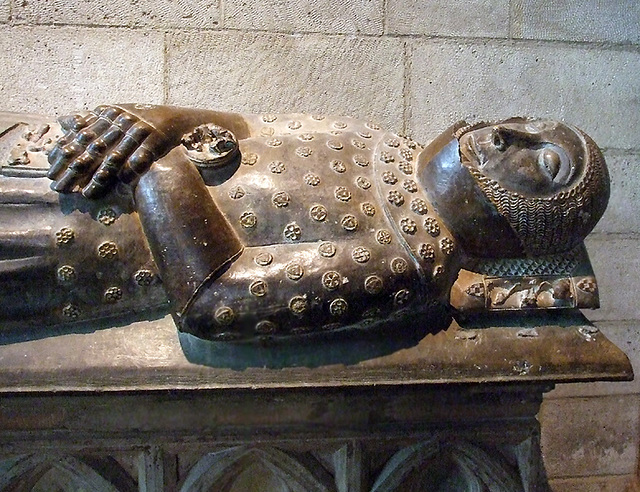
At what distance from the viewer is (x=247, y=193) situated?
110 centimetres

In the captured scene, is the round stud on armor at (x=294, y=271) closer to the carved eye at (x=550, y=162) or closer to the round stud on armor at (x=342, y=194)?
the round stud on armor at (x=342, y=194)

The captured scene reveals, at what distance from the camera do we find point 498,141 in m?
1.10

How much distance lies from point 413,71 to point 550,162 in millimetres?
809

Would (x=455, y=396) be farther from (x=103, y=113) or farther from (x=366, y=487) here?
(x=103, y=113)

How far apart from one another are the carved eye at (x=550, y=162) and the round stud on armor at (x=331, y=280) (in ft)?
1.53

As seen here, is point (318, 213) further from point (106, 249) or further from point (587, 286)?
point (587, 286)

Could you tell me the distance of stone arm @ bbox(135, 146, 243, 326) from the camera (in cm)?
101

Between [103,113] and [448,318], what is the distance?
0.83m

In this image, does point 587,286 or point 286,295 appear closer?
point 286,295

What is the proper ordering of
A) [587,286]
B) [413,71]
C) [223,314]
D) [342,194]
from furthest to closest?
[413,71] < [587,286] < [342,194] < [223,314]

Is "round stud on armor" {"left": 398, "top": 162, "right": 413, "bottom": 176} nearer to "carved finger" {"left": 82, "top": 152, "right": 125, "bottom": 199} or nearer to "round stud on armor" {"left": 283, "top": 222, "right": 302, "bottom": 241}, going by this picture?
"round stud on armor" {"left": 283, "top": 222, "right": 302, "bottom": 241}

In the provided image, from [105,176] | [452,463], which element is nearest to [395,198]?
[105,176]

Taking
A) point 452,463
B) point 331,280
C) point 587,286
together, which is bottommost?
point 452,463

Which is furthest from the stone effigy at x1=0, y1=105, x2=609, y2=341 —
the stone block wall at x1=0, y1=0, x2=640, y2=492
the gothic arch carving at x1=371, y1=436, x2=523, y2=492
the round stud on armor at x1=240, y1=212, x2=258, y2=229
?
the stone block wall at x1=0, y1=0, x2=640, y2=492
